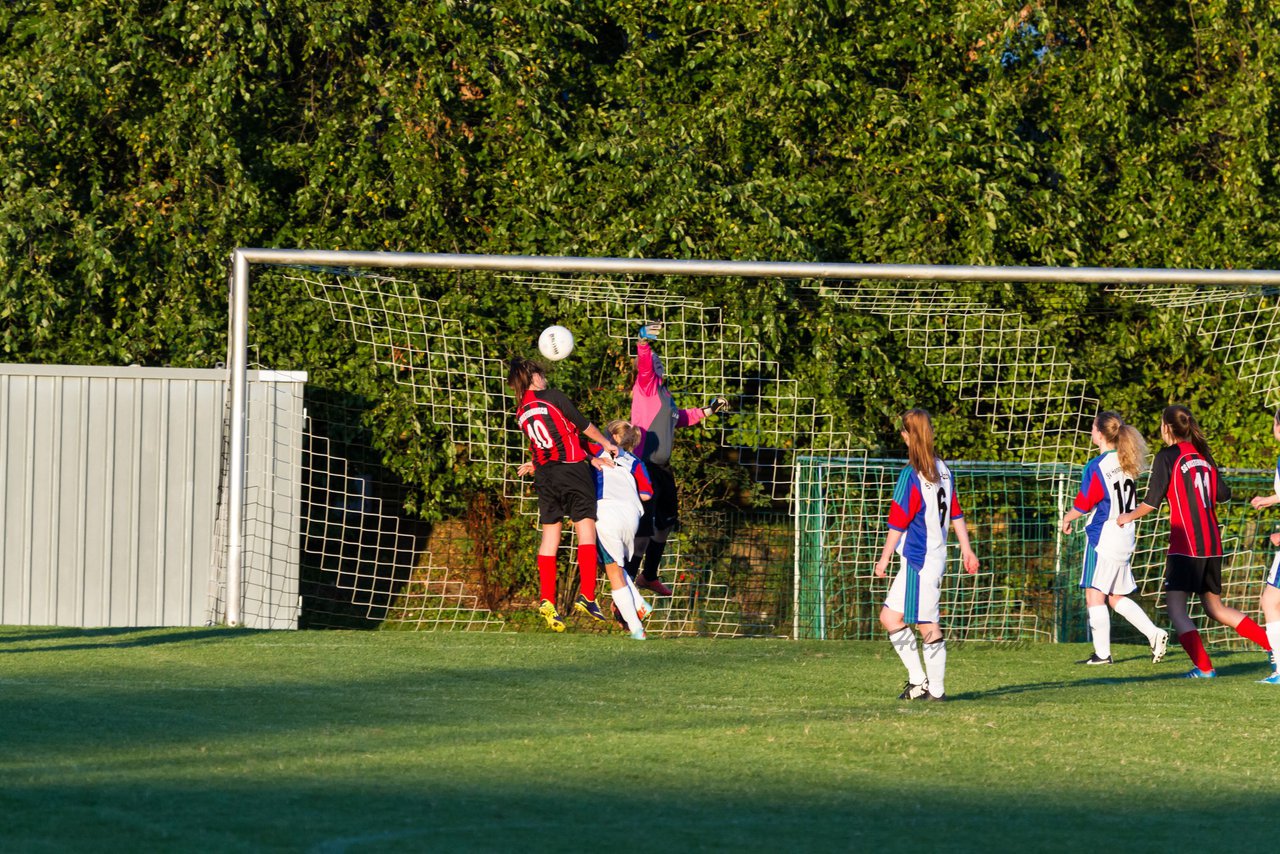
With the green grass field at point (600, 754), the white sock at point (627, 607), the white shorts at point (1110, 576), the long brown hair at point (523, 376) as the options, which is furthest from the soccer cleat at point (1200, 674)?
the long brown hair at point (523, 376)

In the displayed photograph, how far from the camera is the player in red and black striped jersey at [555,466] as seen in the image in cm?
1038

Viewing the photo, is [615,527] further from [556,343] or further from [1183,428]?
[1183,428]

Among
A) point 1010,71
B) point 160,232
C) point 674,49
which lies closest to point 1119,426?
point 1010,71

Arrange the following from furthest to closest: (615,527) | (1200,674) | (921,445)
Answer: (615,527), (1200,674), (921,445)

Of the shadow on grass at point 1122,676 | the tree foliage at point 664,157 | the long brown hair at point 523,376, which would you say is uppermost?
the tree foliage at point 664,157

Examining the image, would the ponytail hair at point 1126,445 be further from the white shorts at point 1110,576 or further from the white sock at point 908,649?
the white sock at point 908,649

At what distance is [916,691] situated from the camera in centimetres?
772

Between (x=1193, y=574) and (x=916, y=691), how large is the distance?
270 centimetres

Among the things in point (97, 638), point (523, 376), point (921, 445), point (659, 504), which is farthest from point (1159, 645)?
point (97, 638)

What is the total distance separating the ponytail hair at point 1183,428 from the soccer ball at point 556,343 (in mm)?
4231

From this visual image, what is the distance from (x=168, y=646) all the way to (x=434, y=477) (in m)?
4.44

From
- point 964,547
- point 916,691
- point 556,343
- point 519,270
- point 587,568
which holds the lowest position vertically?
point 916,691

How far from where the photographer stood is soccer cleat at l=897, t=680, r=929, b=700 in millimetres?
7719

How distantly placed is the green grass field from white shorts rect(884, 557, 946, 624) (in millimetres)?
469
